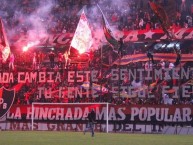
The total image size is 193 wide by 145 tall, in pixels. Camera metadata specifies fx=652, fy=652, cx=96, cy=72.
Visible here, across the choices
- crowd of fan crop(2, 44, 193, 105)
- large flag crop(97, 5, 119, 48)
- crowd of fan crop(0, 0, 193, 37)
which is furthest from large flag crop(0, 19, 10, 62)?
large flag crop(97, 5, 119, 48)

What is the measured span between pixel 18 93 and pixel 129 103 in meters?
7.83

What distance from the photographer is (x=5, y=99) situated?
4234cm

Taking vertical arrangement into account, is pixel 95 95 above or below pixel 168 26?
below

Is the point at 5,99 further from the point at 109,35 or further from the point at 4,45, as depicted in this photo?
the point at 109,35

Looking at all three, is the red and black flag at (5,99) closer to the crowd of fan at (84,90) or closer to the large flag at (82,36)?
the crowd of fan at (84,90)

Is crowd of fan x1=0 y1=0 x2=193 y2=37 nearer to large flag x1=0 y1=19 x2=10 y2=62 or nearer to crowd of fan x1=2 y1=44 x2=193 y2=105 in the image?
crowd of fan x1=2 y1=44 x2=193 y2=105

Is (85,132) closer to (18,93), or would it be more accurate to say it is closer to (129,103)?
(129,103)

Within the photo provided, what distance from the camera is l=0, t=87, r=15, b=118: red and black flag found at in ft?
139

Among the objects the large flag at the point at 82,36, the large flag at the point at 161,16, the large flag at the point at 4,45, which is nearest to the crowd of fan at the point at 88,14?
the large flag at the point at 161,16

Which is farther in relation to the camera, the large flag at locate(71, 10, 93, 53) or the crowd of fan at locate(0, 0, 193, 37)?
the crowd of fan at locate(0, 0, 193, 37)

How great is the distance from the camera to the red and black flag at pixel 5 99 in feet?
139

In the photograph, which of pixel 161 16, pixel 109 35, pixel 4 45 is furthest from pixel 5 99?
pixel 161 16

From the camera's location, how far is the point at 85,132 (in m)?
39.3

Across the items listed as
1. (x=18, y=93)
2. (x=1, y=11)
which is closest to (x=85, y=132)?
(x=18, y=93)
